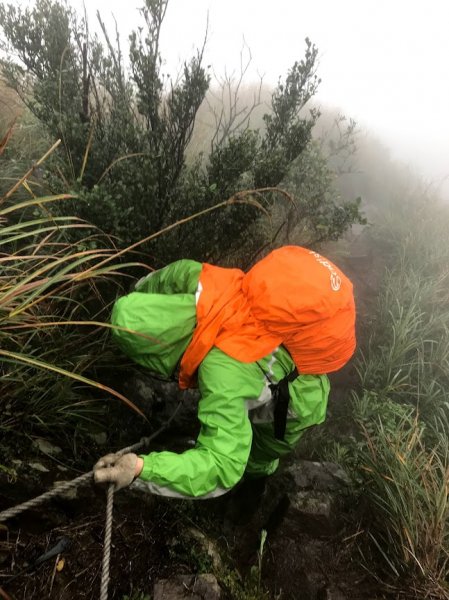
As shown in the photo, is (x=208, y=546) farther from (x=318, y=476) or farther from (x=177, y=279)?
(x=177, y=279)

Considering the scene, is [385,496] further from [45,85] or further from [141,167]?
[45,85]

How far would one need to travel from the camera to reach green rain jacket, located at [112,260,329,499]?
1479mm

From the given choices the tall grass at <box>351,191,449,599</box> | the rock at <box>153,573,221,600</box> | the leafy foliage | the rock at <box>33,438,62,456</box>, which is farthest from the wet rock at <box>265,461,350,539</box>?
the leafy foliage

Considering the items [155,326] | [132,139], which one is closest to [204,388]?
[155,326]

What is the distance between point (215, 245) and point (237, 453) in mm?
1757

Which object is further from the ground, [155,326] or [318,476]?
[155,326]

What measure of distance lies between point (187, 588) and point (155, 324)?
1.24 m

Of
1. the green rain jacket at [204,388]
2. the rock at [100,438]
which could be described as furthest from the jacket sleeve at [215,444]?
the rock at [100,438]

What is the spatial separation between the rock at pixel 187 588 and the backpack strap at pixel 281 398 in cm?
79

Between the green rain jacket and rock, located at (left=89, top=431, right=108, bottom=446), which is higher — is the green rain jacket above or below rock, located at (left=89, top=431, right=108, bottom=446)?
above

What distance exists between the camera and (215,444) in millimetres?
1562

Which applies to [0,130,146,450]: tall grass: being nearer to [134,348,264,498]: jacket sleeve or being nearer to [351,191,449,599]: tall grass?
[134,348,264,498]: jacket sleeve

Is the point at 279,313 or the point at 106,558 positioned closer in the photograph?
the point at 106,558

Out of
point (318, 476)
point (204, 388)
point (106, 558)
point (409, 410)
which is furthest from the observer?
point (409, 410)
